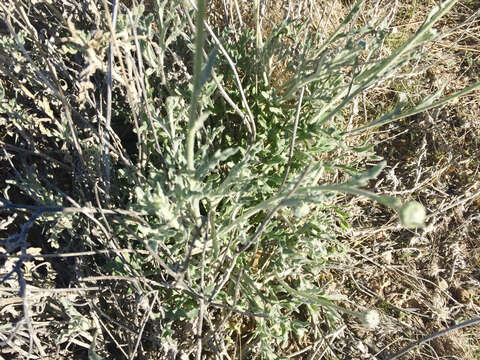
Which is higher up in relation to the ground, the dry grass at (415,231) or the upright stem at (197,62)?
the upright stem at (197,62)

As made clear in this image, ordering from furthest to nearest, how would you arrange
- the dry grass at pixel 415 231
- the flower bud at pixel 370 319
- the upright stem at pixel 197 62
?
the dry grass at pixel 415 231
the flower bud at pixel 370 319
the upright stem at pixel 197 62

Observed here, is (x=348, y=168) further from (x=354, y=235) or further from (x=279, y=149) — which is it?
(x=354, y=235)

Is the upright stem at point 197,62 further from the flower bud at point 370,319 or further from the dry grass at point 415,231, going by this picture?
A: the dry grass at point 415,231

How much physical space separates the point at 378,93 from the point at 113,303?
2150 mm

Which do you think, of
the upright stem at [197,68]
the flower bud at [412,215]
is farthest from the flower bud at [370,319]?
the upright stem at [197,68]

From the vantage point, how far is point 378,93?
2844 millimetres

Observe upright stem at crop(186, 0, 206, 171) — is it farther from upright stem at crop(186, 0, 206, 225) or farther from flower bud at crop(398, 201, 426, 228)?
flower bud at crop(398, 201, 426, 228)

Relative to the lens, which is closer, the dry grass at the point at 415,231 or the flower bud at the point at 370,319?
the flower bud at the point at 370,319

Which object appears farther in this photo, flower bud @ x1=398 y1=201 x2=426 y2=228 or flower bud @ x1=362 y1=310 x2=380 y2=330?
flower bud @ x1=362 y1=310 x2=380 y2=330

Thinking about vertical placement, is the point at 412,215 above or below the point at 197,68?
below

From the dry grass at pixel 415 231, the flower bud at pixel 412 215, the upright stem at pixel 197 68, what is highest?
the upright stem at pixel 197 68

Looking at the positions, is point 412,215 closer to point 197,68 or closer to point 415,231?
point 197,68

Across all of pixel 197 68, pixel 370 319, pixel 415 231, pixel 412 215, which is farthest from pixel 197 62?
pixel 415 231

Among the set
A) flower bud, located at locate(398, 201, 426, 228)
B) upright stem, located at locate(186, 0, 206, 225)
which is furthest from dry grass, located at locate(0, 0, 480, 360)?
flower bud, located at locate(398, 201, 426, 228)
